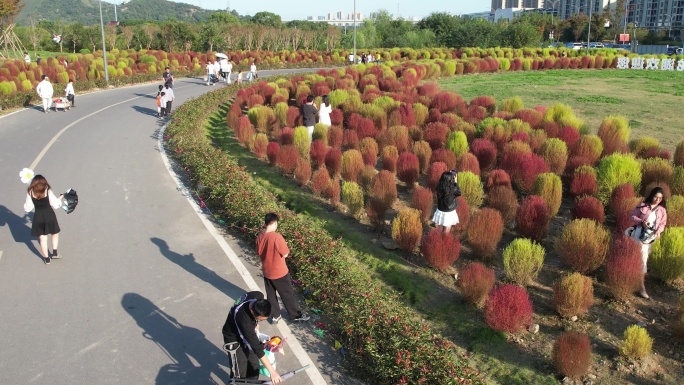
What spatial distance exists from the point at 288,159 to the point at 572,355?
8.31 m

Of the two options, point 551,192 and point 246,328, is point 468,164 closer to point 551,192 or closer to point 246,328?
point 551,192

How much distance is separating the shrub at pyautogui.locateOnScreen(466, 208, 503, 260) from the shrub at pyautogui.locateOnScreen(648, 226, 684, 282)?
6.52ft

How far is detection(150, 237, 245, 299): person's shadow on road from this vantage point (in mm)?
7266

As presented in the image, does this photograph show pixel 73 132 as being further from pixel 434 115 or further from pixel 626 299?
pixel 626 299

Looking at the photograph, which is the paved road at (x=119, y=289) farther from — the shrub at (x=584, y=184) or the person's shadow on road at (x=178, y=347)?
the shrub at (x=584, y=184)

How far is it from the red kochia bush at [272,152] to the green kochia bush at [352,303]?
249cm

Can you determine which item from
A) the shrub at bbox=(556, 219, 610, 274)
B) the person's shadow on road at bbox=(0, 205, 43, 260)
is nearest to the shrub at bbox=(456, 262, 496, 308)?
the shrub at bbox=(556, 219, 610, 274)

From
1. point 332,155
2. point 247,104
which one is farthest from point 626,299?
point 247,104

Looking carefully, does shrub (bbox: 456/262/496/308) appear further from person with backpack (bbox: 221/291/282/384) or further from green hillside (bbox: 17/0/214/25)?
green hillside (bbox: 17/0/214/25)

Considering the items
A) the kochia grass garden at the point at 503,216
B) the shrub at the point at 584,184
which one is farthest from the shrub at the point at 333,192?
the shrub at the point at 584,184

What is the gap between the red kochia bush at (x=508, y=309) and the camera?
20.8ft

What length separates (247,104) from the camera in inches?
837

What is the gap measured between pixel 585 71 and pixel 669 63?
656cm

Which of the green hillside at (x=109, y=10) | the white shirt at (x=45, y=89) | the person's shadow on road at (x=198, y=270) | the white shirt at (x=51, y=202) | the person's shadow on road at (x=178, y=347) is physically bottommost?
the person's shadow on road at (x=178, y=347)
